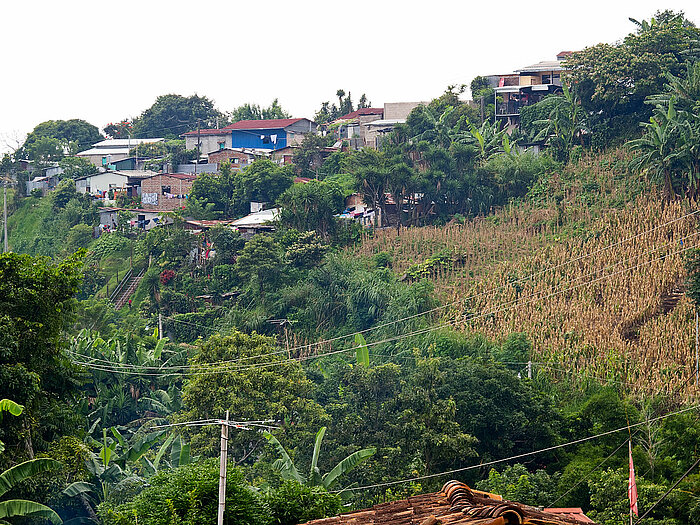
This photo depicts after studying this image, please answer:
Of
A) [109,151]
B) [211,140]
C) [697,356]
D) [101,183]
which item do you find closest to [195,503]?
[697,356]

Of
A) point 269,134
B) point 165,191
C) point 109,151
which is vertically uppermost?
point 269,134

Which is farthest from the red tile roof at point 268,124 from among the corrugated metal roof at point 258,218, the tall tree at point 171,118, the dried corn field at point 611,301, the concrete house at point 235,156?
the dried corn field at point 611,301

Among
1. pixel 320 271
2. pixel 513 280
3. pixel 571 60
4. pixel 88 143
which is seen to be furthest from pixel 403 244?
pixel 88 143

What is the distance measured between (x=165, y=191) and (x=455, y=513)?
84.0 ft

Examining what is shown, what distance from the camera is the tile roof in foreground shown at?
5773 millimetres

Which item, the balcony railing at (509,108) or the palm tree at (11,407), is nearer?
the palm tree at (11,407)

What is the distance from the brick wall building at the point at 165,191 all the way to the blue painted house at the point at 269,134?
559 cm

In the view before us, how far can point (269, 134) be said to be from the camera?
35.7 m

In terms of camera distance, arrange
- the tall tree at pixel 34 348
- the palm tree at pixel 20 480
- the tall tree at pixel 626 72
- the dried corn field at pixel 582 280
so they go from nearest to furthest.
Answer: the palm tree at pixel 20 480 < the tall tree at pixel 34 348 < the dried corn field at pixel 582 280 < the tall tree at pixel 626 72

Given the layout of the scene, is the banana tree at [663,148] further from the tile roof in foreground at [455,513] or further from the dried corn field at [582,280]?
the tile roof in foreground at [455,513]

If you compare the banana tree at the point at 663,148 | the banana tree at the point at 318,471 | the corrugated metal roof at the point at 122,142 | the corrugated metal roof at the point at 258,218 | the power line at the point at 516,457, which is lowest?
the power line at the point at 516,457

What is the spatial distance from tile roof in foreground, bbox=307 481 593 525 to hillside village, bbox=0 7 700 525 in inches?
1.8

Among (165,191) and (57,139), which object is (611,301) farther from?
(57,139)

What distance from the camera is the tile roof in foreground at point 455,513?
5.77m
